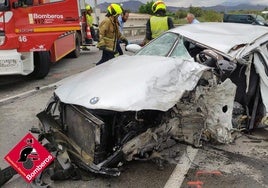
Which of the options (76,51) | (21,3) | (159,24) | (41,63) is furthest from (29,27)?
(76,51)

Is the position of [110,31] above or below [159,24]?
below

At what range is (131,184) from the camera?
144 inches

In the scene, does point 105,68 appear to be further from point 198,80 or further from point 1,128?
point 1,128

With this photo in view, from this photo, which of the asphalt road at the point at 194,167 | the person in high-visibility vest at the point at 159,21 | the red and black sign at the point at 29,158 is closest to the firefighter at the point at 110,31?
the person in high-visibility vest at the point at 159,21

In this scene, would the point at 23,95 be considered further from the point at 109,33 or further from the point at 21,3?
the point at 109,33

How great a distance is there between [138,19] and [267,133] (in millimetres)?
22599

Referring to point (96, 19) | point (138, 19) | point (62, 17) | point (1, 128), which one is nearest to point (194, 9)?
point (138, 19)

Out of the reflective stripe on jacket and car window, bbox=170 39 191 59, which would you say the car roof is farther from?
the reflective stripe on jacket

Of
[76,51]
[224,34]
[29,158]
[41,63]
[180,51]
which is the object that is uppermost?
[224,34]

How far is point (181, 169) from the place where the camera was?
3.93 m

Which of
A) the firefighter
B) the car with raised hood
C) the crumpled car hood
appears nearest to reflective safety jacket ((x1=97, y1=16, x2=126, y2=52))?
the firefighter

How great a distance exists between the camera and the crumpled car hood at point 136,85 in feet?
11.1

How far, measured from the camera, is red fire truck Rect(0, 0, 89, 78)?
7.48 metres

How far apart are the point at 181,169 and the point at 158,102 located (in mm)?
891
